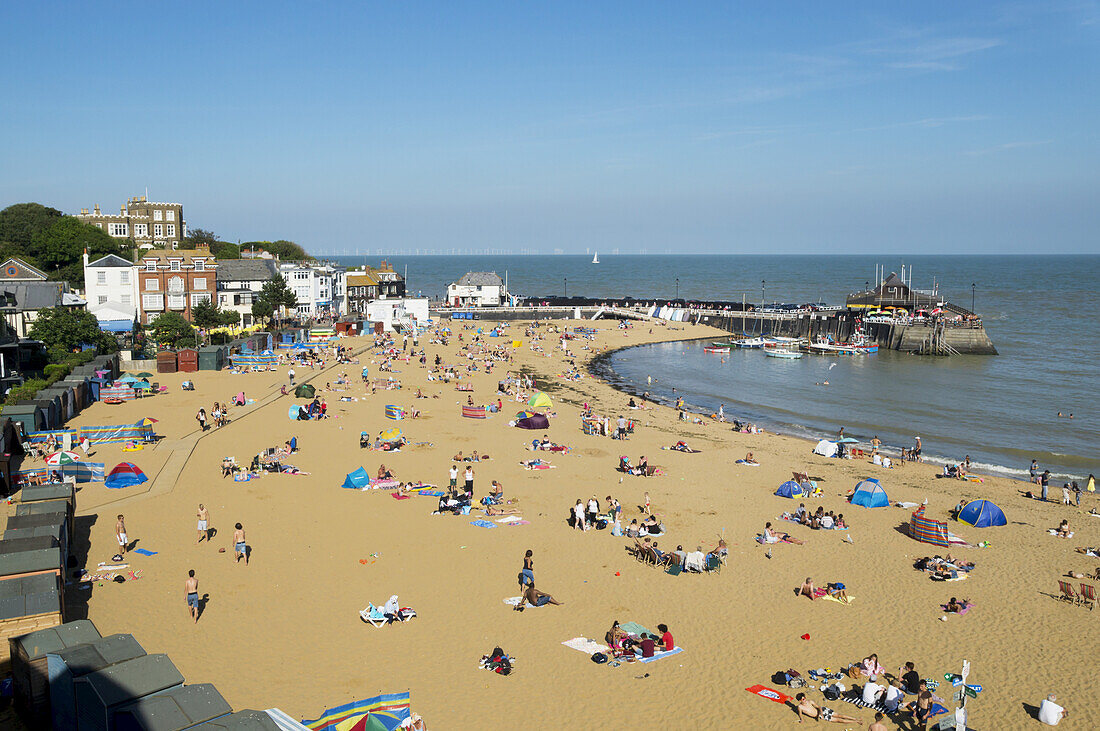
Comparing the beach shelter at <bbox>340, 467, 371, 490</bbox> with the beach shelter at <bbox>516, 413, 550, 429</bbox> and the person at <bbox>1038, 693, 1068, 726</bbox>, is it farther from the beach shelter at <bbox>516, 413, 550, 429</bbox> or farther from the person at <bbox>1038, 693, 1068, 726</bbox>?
the person at <bbox>1038, 693, 1068, 726</bbox>

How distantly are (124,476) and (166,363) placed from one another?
2256 centimetres

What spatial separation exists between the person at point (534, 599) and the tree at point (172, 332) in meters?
38.9

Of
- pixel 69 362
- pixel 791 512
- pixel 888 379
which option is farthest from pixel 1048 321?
pixel 69 362

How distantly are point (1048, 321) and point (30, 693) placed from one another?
108 metres

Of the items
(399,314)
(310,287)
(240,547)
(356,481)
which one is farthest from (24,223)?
(240,547)

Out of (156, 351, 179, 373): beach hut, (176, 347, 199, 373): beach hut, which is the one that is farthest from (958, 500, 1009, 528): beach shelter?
(156, 351, 179, 373): beach hut

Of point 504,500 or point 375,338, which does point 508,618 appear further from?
point 375,338

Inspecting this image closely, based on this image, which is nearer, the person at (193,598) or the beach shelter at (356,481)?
the person at (193,598)

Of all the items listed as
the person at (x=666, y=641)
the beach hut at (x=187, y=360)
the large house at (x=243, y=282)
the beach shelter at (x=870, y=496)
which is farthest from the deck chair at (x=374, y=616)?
the large house at (x=243, y=282)

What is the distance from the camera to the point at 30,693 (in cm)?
1026

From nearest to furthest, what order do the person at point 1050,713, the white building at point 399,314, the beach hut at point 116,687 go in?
the beach hut at point 116,687, the person at point 1050,713, the white building at point 399,314

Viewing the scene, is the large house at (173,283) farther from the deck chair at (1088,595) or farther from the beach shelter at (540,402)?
the deck chair at (1088,595)

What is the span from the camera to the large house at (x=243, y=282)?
62.5m

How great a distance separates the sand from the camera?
12.6 m
